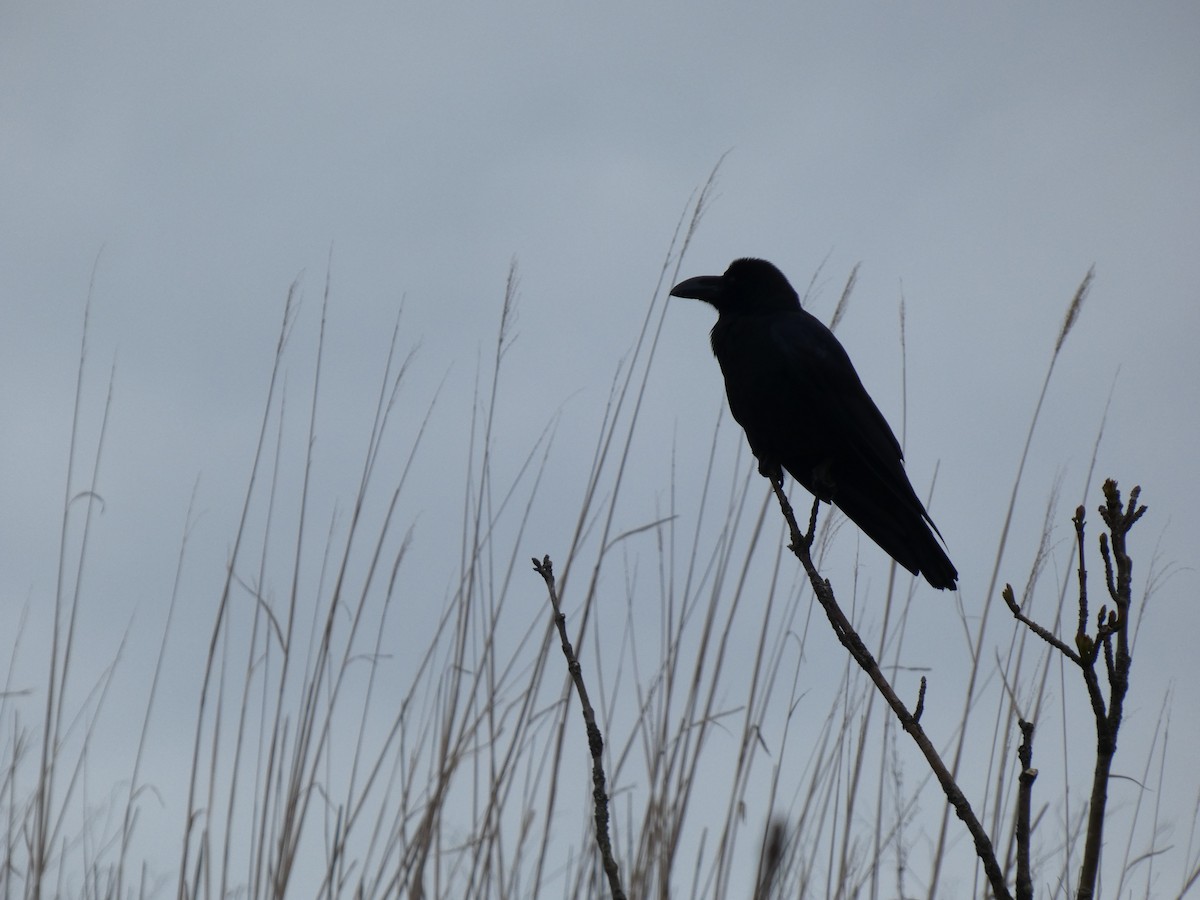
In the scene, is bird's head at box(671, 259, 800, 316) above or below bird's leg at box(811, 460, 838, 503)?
above

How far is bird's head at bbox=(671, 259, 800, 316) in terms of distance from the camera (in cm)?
253

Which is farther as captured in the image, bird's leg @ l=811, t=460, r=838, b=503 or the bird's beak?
the bird's beak

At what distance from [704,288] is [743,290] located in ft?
0.28

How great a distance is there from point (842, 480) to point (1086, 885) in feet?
4.41

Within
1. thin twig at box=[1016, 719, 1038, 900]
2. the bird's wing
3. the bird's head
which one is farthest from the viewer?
the bird's head

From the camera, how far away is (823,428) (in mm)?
2045

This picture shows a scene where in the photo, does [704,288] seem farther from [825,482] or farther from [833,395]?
[825,482]

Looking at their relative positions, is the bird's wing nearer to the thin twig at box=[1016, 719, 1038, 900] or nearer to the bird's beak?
the bird's beak

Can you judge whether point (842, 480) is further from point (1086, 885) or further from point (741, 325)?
point (1086, 885)

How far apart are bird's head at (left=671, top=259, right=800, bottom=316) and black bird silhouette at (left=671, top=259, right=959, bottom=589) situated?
0.15m

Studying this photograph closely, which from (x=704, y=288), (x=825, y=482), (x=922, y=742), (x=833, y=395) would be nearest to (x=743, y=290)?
(x=704, y=288)

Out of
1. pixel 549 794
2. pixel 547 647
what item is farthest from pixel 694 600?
pixel 549 794

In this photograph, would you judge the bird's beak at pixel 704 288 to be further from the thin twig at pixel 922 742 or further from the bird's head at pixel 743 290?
the thin twig at pixel 922 742

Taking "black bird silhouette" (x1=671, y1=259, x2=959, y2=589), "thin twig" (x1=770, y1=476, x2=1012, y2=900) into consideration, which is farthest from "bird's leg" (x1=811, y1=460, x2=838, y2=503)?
"thin twig" (x1=770, y1=476, x2=1012, y2=900)
